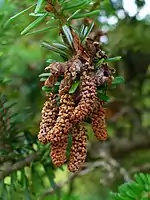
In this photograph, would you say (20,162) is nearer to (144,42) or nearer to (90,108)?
(90,108)

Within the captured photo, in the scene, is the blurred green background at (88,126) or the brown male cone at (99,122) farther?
the blurred green background at (88,126)

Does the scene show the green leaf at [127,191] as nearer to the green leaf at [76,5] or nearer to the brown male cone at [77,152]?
the brown male cone at [77,152]

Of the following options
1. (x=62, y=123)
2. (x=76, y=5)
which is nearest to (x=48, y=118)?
(x=62, y=123)

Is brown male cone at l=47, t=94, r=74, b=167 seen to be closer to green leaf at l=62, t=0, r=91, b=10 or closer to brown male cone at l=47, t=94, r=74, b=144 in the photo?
brown male cone at l=47, t=94, r=74, b=144

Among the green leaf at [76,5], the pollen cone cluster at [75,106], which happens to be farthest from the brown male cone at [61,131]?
the green leaf at [76,5]

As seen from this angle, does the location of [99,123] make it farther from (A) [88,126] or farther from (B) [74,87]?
(A) [88,126]

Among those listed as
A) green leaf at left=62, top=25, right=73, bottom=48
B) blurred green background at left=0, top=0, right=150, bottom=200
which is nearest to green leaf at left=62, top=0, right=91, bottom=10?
green leaf at left=62, top=25, right=73, bottom=48

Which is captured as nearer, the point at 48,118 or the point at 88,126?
the point at 48,118
